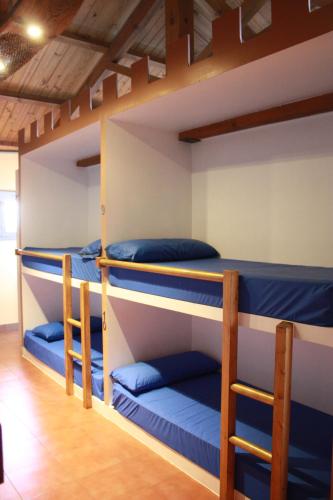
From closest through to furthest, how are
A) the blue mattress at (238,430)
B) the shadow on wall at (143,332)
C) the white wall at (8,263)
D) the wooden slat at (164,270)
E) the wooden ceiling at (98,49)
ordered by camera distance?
the blue mattress at (238,430)
the wooden slat at (164,270)
the shadow on wall at (143,332)
the wooden ceiling at (98,49)
the white wall at (8,263)

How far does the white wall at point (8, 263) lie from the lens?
5.48m

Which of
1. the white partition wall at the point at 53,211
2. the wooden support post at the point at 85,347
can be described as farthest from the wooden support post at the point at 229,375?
the white partition wall at the point at 53,211

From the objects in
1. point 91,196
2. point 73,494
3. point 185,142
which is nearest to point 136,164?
point 185,142

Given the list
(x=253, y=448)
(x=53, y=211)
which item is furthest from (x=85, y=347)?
(x=53, y=211)

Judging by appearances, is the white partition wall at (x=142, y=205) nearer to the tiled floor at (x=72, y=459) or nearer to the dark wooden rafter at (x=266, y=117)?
the dark wooden rafter at (x=266, y=117)

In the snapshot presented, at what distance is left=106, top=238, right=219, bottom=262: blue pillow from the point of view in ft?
8.93

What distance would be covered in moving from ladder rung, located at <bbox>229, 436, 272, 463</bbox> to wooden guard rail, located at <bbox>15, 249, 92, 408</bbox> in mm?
1659

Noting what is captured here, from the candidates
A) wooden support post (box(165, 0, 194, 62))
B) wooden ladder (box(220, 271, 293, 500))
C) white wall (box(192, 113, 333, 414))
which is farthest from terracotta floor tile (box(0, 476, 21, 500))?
wooden support post (box(165, 0, 194, 62))

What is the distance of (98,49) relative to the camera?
4164 millimetres

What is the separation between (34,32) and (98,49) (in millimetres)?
2013

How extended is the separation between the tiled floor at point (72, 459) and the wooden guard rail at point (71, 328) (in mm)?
160

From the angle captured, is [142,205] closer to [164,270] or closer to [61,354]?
[164,270]

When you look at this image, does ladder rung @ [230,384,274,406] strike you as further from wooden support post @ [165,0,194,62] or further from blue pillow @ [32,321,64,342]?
blue pillow @ [32,321,64,342]

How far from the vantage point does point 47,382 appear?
386cm
